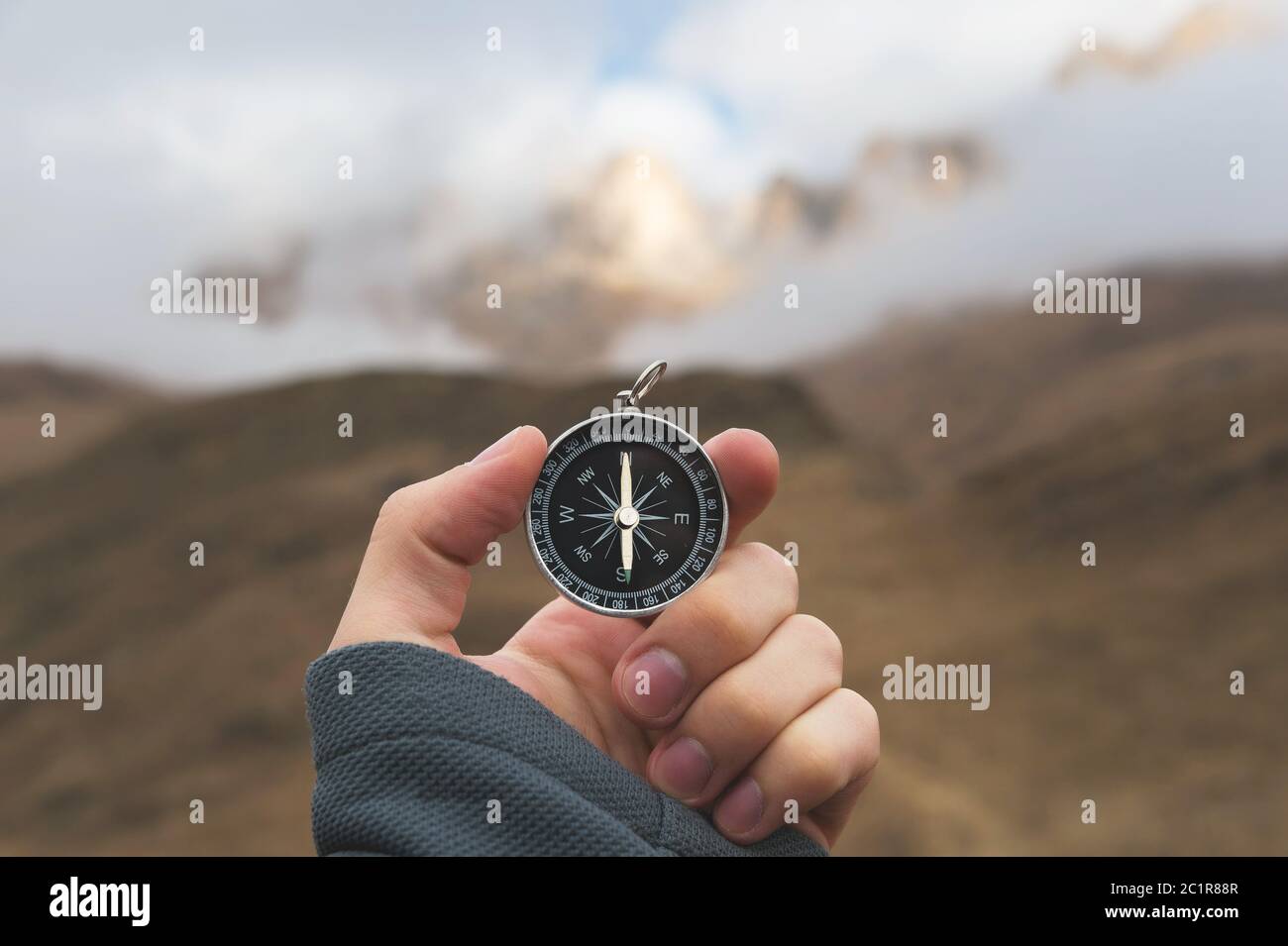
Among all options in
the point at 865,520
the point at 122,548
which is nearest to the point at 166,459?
the point at 122,548

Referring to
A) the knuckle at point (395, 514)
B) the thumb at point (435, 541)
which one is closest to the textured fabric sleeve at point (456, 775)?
the thumb at point (435, 541)

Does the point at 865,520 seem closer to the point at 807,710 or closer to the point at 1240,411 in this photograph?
the point at 1240,411

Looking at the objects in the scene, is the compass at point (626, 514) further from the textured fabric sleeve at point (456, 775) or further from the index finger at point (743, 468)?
the textured fabric sleeve at point (456, 775)

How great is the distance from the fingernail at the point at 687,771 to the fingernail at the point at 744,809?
64 mm

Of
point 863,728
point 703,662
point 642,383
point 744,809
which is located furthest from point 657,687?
point 642,383

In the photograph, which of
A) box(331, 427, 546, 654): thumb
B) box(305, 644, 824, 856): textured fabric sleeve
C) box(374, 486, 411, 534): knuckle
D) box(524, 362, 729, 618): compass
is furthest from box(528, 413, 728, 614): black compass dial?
box(305, 644, 824, 856): textured fabric sleeve

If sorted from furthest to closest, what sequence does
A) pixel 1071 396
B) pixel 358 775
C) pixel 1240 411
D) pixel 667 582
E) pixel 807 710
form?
pixel 1071 396, pixel 1240 411, pixel 667 582, pixel 807 710, pixel 358 775

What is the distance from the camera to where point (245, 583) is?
56.0ft

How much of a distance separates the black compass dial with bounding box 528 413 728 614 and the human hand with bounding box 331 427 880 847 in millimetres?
94

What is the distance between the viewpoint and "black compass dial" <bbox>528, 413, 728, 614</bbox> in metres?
2.35

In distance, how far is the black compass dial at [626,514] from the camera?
7.72ft

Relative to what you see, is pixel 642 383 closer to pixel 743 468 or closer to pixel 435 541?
pixel 743 468

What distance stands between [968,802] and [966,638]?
3.33 metres

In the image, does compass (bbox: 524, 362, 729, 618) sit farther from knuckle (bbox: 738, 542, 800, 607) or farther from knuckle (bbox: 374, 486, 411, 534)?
knuckle (bbox: 374, 486, 411, 534)
